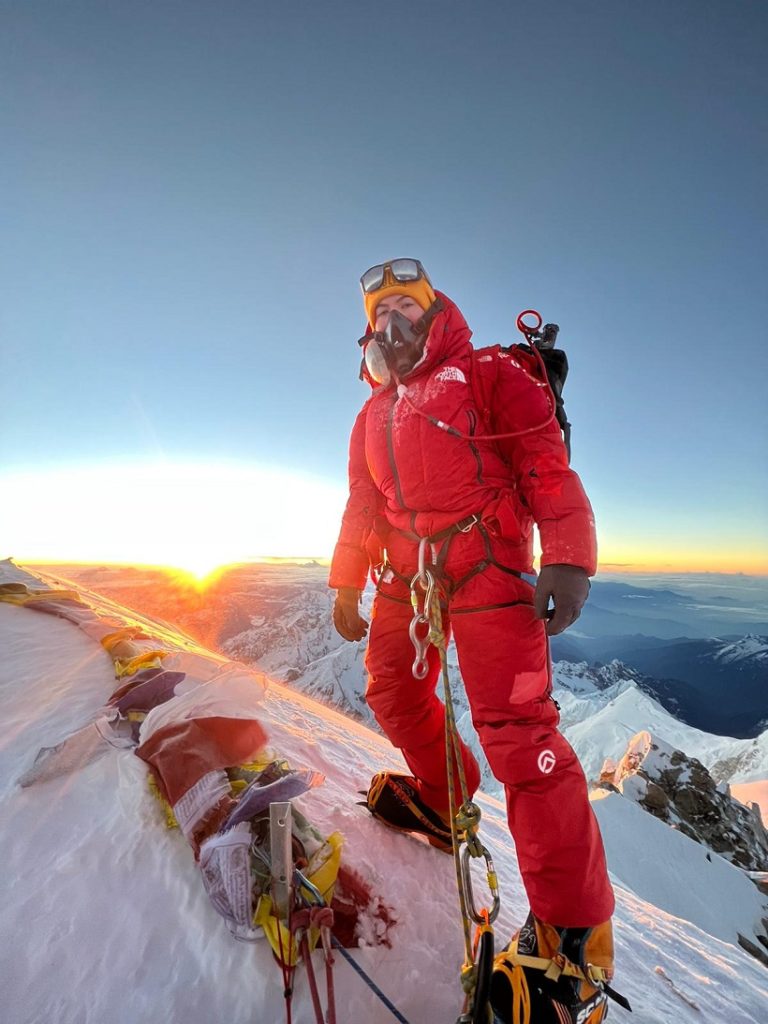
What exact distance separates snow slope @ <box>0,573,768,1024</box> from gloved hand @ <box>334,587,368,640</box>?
90 cm

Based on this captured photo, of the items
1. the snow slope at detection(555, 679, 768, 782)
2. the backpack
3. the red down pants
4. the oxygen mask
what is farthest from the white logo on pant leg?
the snow slope at detection(555, 679, 768, 782)

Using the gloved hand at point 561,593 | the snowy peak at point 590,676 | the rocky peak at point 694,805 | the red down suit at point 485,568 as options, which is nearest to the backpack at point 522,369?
the red down suit at point 485,568

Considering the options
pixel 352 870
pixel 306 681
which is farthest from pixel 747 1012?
pixel 306 681

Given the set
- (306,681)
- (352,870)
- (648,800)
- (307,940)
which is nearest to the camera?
(307,940)

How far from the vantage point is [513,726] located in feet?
5.89

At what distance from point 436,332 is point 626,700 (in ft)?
403

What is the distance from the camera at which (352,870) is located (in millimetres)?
1887

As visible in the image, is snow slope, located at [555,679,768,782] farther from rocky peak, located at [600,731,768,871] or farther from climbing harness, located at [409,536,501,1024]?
climbing harness, located at [409,536,501,1024]

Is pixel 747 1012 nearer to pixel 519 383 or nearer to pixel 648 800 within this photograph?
pixel 519 383

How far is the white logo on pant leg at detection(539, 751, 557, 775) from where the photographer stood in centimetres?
169

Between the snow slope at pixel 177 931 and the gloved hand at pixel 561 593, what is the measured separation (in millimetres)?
1300

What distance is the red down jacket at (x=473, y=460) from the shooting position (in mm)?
1896

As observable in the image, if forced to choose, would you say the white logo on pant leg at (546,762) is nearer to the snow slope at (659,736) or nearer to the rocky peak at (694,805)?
the rocky peak at (694,805)

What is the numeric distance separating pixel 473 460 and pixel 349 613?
122cm
